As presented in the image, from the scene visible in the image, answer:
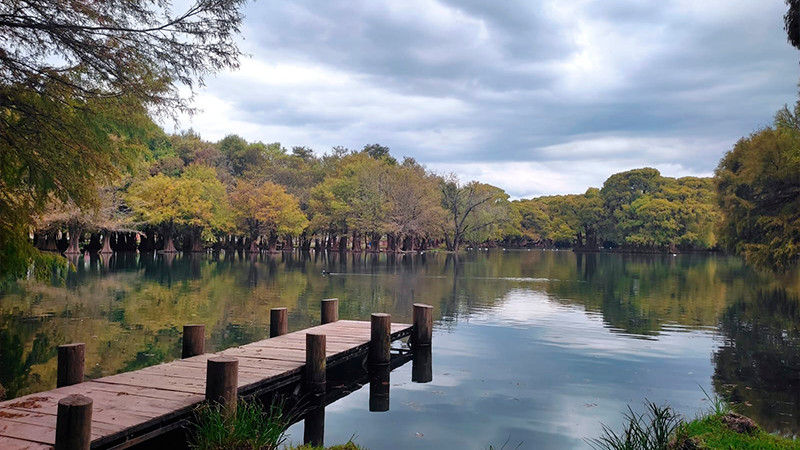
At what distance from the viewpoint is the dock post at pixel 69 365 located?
898cm

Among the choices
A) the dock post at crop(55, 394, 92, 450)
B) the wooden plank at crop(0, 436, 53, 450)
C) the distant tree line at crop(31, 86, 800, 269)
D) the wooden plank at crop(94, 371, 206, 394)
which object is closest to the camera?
the dock post at crop(55, 394, 92, 450)

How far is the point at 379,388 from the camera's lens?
40.0 feet

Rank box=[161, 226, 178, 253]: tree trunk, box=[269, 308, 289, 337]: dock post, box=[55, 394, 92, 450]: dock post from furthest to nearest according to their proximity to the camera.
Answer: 1. box=[161, 226, 178, 253]: tree trunk
2. box=[269, 308, 289, 337]: dock post
3. box=[55, 394, 92, 450]: dock post

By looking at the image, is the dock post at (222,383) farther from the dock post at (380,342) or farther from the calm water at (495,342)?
the dock post at (380,342)

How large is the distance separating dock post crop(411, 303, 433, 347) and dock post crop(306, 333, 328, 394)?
4932 millimetres

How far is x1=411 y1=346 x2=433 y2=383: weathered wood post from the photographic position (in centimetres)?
1305

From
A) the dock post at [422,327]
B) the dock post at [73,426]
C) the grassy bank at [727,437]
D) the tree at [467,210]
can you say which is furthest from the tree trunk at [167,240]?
the grassy bank at [727,437]

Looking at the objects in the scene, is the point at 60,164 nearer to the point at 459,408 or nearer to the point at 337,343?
the point at 337,343

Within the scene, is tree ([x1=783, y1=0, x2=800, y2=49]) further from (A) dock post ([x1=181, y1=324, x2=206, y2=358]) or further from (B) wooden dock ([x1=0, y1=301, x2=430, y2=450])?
(A) dock post ([x1=181, y1=324, x2=206, y2=358])

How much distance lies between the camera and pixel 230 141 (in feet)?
324

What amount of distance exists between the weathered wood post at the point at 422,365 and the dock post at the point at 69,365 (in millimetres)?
6485

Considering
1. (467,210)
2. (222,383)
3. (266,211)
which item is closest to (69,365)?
(222,383)

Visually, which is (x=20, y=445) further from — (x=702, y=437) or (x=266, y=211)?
(x=266, y=211)

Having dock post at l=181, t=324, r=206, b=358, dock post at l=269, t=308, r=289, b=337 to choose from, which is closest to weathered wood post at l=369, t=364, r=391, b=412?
dock post at l=269, t=308, r=289, b=337
